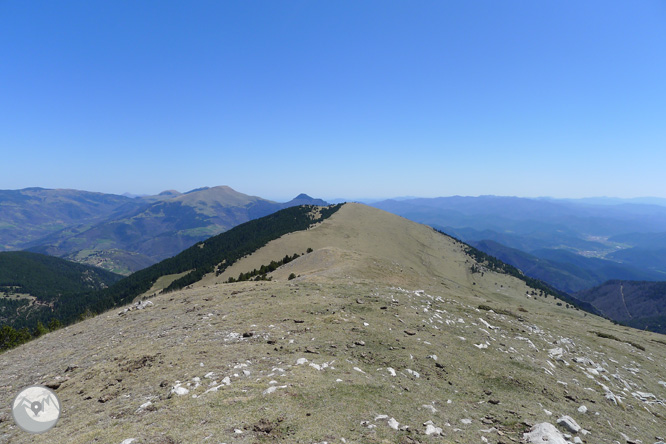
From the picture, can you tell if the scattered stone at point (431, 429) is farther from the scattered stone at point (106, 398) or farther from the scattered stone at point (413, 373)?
the scattered stone at point (106, 398)

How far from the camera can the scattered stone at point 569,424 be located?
33.5 ft

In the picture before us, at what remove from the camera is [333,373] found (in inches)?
476

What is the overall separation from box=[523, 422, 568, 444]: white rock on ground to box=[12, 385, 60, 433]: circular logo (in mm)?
15995

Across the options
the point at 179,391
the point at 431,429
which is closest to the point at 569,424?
the point at 431,429

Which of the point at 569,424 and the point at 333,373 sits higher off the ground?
the point at 333,373

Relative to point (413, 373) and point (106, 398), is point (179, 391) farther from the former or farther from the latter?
point (413, 373)

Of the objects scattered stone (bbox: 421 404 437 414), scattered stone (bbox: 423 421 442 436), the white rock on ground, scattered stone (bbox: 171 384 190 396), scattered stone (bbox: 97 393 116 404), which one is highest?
scattered stone (bbox: 171 384 190 396)

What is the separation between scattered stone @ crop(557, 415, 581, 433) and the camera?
10.2 meters

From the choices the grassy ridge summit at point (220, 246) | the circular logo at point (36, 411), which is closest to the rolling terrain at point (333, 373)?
the circular logo at point (36, 411)

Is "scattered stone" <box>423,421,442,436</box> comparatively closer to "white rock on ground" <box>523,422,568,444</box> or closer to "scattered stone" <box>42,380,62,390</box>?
"white rock on ground" <box>523,422,568,444</box>

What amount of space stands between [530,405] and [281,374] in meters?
10.3

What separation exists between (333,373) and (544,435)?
7.43 metres

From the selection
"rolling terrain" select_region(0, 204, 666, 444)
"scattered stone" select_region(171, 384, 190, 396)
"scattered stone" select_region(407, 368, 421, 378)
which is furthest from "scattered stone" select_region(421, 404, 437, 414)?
"scattered stone" select_region(171, 384, 190, 396)

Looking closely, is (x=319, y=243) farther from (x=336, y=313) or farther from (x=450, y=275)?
(x=336, y=313)
